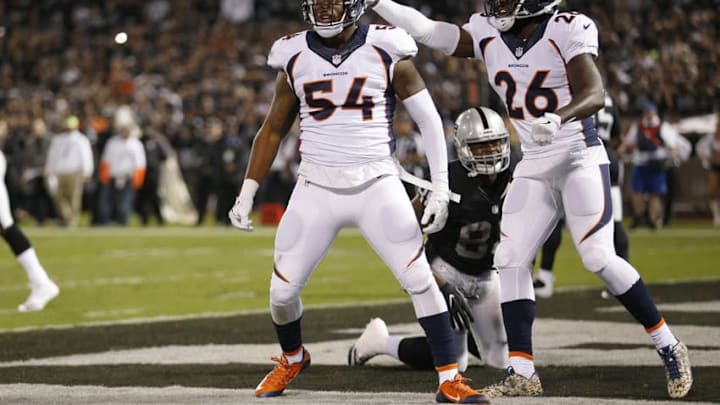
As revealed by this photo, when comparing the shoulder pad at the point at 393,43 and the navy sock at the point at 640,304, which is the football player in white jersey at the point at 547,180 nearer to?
the navy sock at the point at 640,304

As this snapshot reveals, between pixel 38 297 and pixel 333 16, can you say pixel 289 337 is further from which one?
pixel 38 297

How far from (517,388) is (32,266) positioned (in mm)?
5325

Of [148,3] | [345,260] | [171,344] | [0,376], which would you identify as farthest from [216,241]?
[148,3]

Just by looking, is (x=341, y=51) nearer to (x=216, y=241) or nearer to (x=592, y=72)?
(x=592, y=72)

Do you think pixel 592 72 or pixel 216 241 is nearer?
pixel 592 72

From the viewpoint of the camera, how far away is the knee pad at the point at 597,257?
5973 millimetres

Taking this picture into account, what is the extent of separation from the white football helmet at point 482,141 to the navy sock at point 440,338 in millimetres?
1162

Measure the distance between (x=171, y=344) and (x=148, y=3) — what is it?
2589cm

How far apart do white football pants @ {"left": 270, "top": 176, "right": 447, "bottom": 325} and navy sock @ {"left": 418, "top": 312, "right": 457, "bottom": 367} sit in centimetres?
3

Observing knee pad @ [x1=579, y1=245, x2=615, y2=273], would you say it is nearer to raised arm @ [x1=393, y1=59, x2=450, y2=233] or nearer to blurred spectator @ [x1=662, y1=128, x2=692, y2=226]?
raised arm @ [x1=393, y1=59, x2=450, y2=233]

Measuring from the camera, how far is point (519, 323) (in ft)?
20.0

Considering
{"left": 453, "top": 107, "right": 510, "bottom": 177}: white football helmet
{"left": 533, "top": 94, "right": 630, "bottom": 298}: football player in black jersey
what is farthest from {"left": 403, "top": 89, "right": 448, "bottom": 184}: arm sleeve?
{"left": 533, "top": 94, "right": 630, "bottom": 298}: football player in black jersey

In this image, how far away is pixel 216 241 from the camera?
60.4 ft

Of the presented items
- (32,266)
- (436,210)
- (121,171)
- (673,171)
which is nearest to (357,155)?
(436,210)
